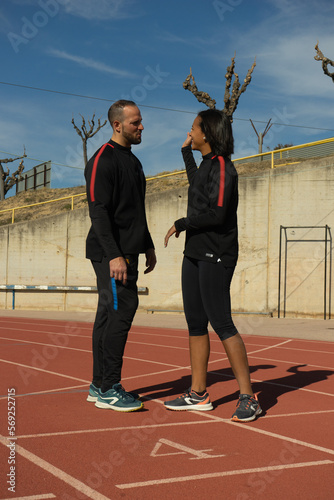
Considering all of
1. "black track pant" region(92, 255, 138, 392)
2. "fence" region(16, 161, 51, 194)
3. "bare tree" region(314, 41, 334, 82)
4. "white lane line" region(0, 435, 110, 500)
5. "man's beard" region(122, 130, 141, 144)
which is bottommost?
"white lane line" region(0, 435, 110, 500)

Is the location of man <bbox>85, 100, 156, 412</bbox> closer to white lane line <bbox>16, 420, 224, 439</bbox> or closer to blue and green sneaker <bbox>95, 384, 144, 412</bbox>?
blue and green sneaker <bbox>95, 384, 144, 412</bbox>

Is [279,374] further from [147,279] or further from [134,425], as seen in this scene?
[147,279]

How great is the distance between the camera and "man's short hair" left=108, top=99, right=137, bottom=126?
14.1 ft

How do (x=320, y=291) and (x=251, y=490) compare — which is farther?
(x=320, y=291)

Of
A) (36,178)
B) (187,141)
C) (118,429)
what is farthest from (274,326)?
(36,178)

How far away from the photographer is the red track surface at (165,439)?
263 centimetres

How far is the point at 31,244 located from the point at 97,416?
1686 cm

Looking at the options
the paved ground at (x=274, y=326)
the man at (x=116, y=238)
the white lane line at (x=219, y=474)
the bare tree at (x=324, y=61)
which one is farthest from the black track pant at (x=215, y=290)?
the bare tree at (x=324, y=61)

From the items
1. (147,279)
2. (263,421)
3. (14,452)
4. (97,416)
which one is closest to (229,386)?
(263,421)

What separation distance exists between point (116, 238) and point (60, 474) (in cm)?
186

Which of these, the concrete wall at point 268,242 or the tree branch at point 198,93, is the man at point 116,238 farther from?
the tree branch at point 198,93

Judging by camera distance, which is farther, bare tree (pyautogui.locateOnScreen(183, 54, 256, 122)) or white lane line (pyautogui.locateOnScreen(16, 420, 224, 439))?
bare tree (pyautogui.locateOnScreen(183, 54, 256, 122))

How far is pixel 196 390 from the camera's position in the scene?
14.0ft

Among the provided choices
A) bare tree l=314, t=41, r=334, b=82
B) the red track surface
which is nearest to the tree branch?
bare tree l=314, t=41, r=334, b=82
